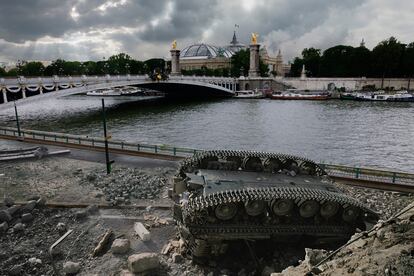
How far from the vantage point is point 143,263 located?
8.09m

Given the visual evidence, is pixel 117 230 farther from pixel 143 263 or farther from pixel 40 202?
pixel 40 202

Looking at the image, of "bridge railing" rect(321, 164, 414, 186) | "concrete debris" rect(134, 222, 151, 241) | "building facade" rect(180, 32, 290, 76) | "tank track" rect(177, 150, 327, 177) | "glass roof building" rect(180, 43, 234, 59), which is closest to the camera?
"concrete debris" rect(134, 222, 151, 241)

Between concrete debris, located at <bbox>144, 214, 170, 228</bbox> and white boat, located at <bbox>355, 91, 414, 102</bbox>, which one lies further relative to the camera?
white boat, located at <bbox>355, 91, 414, 102</bbox>

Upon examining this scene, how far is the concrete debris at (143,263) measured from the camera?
807 cm

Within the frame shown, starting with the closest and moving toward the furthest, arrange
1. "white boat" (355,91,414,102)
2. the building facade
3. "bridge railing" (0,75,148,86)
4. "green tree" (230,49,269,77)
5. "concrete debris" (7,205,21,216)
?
1. "concrete debris" (7,205,21,216)
2. "bridge railing" (0,75,148,86)
3. "white boat" (355,91,414,102)
4. "green tree" (230,49,269,77)
5. the building facade

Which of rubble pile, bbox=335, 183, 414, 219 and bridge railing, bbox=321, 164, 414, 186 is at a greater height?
bridge railing, bbox=321, 164, 414, 186

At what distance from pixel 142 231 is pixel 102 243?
1.18 metres

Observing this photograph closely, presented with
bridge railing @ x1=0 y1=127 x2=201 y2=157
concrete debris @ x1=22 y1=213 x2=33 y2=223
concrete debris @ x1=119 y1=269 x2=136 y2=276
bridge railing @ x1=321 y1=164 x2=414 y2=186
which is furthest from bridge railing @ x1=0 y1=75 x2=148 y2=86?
bridge railing @ x1=321 y1=164 x2=414 y2=186

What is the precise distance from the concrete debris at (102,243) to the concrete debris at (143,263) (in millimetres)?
1401

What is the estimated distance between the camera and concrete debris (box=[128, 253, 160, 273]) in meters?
8.07

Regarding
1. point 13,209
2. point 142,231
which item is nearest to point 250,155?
point 142,231

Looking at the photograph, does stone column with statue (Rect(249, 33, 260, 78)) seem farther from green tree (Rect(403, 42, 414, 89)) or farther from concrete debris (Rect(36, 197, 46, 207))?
concrete debris (Rect(36, 197, 46, 207))

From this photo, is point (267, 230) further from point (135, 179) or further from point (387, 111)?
point (387, 111)

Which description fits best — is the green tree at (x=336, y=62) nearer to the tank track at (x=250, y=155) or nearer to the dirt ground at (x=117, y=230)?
the dirt ground at (x=117, y=230)
